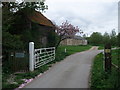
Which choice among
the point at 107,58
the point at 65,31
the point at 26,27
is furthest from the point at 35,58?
the point at 65,31

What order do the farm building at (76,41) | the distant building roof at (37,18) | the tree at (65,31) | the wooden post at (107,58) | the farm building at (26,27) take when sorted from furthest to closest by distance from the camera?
the farm building at (76,41) → the tree at (65,31) → the distant building roof at (37,18) → the farm building at (26,27) → the wooden post at (107,58)

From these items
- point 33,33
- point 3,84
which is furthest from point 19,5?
point 3,84

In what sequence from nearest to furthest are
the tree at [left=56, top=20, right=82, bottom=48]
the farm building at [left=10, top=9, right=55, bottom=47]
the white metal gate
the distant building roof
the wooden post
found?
the wooden post
the white metal gate
the farm building at [left=10, top=9, right=55, bottom=47]
the distant building roof
the tree at [left=56, top=20, right=82, bottom=48]

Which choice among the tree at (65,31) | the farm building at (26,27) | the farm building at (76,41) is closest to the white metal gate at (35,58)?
the farm building at (26,27)

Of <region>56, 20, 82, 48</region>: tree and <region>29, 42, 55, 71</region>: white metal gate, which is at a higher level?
<region>56, 20, 82, 48</region>: tree

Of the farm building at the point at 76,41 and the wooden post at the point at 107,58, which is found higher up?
the farm building at the point at 76,41

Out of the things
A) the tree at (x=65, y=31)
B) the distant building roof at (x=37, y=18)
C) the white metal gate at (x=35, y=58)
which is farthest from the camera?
the tree at (x=65, y=31)

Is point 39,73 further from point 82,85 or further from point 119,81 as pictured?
point 119,81

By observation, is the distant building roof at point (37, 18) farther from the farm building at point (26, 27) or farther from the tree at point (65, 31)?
the tree at point (65, 31)

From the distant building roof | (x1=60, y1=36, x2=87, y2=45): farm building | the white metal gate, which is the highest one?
the distant building roof

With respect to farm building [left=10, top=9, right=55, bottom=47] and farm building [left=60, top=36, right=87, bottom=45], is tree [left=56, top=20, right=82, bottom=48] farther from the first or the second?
farm building [left=60, top=36, right=87, bottom=45]

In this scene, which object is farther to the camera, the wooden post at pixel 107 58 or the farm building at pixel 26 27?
the farm building at pixel 26 27

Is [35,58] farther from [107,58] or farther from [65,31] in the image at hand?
[65,31]

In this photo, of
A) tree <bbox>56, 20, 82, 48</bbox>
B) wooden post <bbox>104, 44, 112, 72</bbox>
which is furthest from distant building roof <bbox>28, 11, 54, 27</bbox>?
wooden post <bbox>104, 44, 112, 72</bbox>
